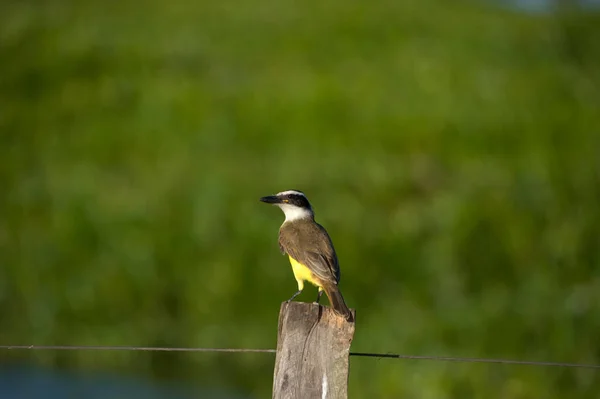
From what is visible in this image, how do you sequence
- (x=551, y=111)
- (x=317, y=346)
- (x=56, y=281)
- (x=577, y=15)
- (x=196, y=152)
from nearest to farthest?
(x=317, y=346) → (x=56, y=281) → (x=196, y=152) → (x=551, y=111) → (x=577, y=15)

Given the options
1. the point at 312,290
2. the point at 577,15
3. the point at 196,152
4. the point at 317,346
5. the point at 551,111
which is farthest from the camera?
the point at 577,15

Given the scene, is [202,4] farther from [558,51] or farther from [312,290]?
[312,290]

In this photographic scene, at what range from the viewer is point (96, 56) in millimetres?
27453

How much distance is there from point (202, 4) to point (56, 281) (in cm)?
1817

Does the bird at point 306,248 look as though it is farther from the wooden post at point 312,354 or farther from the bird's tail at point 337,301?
the wooden post at point 312,354

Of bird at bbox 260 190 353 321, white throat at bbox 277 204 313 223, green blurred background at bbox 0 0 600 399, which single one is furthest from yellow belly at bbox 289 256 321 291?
green blurred background at bbox 0 0 600 399

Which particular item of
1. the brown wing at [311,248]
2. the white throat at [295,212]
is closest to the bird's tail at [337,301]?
the brown wing at [311,248]

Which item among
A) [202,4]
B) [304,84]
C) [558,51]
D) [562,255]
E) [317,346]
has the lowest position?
[317,346]

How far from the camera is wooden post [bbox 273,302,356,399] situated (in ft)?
19.0

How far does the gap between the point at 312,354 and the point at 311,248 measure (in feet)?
8.80

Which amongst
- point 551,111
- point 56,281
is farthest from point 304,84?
point 56,281

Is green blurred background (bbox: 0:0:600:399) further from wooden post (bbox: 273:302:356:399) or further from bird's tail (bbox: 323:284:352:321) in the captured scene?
wooden post (bbox: 273:302:356:399)

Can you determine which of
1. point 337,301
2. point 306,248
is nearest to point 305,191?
point 306,248

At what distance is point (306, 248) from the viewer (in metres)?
8.51
